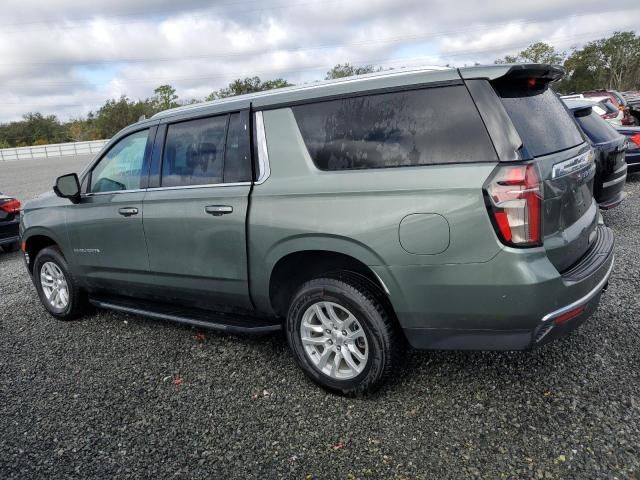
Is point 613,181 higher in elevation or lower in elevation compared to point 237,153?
lower

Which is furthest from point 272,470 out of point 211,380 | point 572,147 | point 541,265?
point 572,147

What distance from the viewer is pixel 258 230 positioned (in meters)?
3.15

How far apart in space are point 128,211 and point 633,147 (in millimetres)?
8675

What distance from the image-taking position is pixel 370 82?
287 centimetres

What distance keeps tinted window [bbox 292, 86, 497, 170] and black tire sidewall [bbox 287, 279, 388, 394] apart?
728mm

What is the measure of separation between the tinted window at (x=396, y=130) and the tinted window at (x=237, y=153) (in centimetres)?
43

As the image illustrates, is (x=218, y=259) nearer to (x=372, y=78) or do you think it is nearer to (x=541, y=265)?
(x=372, y=78)

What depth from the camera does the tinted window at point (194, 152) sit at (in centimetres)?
351

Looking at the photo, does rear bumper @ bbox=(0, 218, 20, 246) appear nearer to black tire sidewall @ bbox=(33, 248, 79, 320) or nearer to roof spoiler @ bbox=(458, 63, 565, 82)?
black tire sidewall @ bbox=(33, 248, 79, 320)

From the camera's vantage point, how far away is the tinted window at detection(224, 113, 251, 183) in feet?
A: 10.9

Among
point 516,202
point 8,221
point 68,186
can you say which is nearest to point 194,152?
point 68,186

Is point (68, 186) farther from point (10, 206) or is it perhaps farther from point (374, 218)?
point (10, 206)

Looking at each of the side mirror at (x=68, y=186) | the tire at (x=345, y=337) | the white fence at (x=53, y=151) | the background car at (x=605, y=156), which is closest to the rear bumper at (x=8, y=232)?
the side mirror at (x=68, y=186)

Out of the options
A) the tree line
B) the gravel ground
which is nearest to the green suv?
the gravel ground
